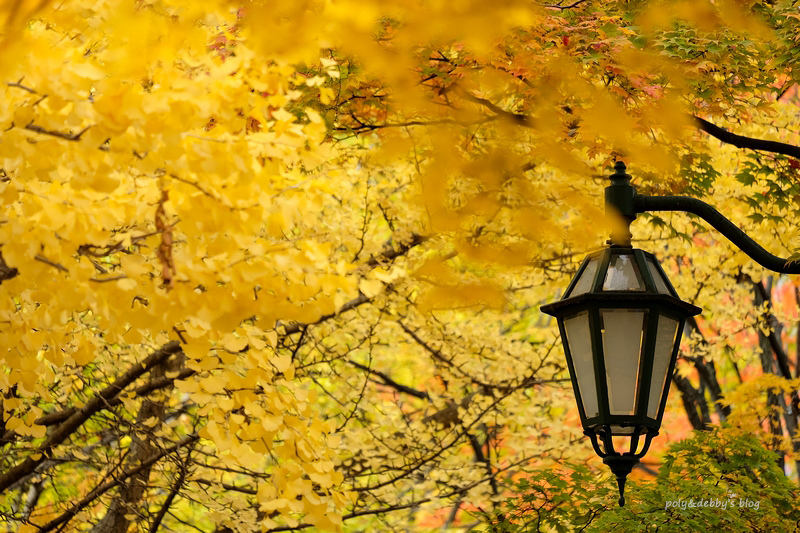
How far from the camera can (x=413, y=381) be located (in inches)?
470

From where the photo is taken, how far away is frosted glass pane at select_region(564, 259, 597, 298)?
281cm

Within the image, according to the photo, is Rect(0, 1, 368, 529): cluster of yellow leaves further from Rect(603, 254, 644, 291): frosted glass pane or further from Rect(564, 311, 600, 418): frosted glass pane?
Rect(603, 254, 644, 291): frosted glass pane

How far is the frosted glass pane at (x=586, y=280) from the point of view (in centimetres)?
281

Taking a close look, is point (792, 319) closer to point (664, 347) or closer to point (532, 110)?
point (532, 110)

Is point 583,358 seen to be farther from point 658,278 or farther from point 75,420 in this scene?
point 75,420

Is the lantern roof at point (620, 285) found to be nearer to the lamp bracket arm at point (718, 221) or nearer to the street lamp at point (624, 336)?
the street lamp at point (624, 336)

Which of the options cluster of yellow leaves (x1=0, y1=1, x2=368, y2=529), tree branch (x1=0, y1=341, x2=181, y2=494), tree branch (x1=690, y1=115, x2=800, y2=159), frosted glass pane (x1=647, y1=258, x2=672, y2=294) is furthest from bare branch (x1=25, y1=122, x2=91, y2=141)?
tree branch (x1=0, y1=341, x2=181, y2=494)

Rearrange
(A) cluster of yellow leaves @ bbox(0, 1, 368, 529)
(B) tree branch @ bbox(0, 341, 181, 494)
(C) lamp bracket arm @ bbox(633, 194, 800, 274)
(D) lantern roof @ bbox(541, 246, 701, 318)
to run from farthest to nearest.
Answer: (B) tree branch @ bbox(0, 341, 181, 494) → (C) lamp bracket arm @ bbox(633, 194, 800, 274) → (D) lantern roof @ bbox(541, 246, 701, 318) → (A) cluster of yellow leaves @ bbox(0, 1, 368, 529)

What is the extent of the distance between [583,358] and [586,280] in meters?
0.25

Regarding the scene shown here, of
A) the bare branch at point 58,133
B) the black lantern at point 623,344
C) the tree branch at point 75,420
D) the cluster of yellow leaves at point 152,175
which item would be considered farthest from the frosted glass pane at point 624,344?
the tree branch at point 75,420

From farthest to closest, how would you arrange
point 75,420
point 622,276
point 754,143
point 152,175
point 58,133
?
1. point 75,420
2. point 754,143
3. point 152,175
4. point 622,276
5. point 58,133

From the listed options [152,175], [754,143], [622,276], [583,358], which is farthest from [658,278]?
[152,175]

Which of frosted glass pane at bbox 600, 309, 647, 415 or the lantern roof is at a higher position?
the lantern roof

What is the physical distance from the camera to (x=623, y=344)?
2773mm
